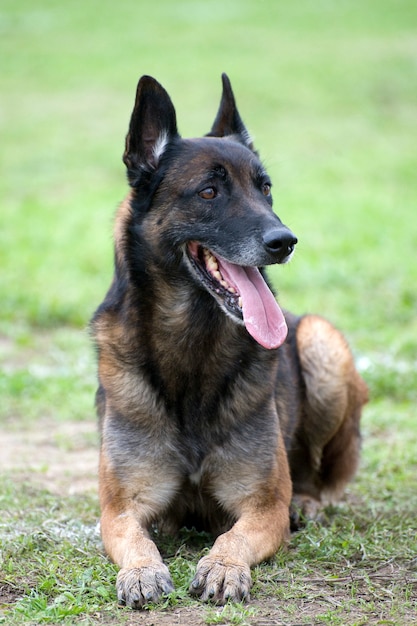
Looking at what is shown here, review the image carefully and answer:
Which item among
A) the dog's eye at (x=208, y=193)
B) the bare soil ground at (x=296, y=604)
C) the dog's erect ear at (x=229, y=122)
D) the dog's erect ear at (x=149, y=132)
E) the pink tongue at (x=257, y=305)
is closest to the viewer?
the bare soil ground at (x=296, y=604)

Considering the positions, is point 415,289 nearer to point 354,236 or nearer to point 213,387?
point 354,236

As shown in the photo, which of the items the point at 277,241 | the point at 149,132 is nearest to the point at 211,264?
the point at 277,241

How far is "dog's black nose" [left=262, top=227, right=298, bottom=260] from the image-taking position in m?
4.66

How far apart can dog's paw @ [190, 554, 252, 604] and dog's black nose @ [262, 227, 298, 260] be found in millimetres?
1472

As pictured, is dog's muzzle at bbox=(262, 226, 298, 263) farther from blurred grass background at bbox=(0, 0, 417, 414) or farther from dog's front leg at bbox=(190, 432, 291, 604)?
blurred grass background at bbox=(0, 0, 417, 414)

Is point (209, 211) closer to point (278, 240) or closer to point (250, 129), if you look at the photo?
point (278, 240)

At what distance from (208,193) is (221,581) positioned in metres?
1.90

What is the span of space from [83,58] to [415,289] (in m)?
21.9

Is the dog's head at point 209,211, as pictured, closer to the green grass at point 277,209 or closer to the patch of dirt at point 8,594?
the green grass at point 277,209

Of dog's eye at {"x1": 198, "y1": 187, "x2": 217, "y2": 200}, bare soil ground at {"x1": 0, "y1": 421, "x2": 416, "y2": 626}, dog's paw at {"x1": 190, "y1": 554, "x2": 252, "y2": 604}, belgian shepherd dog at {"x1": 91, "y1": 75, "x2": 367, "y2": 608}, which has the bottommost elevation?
bare soil ground at {"x1": 0, "y1": 421, "x2": 416, "y2": 626}

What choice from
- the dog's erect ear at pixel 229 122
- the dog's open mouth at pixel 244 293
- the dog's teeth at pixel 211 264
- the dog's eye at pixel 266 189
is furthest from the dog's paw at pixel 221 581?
the dog's erect ear at pixel 229 122

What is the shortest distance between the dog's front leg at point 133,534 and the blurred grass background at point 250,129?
3271mm

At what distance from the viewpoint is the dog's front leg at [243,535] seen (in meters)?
4.26

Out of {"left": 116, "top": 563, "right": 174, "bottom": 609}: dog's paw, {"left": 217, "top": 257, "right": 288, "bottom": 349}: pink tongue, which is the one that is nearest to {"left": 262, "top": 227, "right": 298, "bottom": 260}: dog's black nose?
{"left": 217, "top": 257, "right": 288, "bottom": 349}: pink tongue
